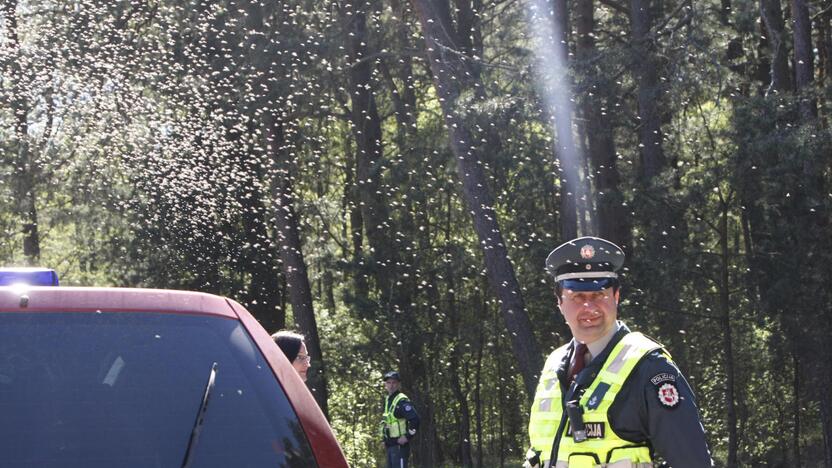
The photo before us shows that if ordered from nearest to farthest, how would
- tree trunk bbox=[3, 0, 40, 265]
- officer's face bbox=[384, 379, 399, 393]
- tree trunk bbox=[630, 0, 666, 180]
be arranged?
1. officer's face bbox=[384, 379, 399, 393]
2. tree trunk bbox=[630, 0, 666, 180]
3. tree trunk bbox=[3, 0, 40, 265]

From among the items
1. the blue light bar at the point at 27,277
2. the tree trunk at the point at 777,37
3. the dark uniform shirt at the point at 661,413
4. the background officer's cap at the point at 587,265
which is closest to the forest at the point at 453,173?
the tree trunk at the point at 777,37

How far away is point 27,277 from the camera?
4.01m

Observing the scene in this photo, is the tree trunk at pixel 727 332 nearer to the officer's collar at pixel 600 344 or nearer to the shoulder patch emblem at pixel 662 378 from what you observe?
the officer's collar at pixel 600 344

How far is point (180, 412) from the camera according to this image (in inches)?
133

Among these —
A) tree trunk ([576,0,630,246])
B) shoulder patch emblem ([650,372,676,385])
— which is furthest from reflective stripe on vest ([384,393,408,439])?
shoulder patch emblem ([650,372,676,385])

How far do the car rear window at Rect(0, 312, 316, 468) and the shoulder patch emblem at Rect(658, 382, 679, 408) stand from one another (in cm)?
118

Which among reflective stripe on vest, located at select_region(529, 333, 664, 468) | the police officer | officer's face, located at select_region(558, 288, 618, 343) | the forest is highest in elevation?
the forest

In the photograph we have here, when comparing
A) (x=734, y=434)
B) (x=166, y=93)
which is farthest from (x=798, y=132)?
(x=166, y=93)

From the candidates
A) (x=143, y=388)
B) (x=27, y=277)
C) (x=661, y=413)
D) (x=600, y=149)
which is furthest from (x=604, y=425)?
(x=600, y=149)

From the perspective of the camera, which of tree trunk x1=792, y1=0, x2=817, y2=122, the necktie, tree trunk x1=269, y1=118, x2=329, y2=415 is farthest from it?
tree trunk x1=269, y1=118, x2=329, y2=415

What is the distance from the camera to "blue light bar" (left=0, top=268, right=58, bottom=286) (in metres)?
3.94

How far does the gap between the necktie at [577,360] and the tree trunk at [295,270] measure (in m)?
23.6

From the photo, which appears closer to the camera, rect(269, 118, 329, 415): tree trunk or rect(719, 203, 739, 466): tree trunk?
rect(719, 203, 739, 466): tree trunk

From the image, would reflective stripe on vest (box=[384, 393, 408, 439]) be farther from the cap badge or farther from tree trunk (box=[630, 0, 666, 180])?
the cap badge
